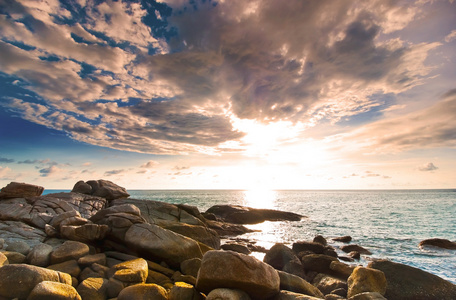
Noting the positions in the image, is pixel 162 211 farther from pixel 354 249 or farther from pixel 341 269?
pixel 354 249

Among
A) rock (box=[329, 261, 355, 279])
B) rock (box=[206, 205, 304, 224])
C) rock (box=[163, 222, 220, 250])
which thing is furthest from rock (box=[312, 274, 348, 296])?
rock (box=[206, 205, 304, 224])

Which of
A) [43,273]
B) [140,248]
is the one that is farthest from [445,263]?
[43,273]

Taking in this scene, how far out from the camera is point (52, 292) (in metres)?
5.81

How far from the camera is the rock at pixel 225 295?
253 inches

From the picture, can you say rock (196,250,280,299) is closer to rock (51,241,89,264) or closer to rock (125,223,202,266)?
rock (125,223,202,266)

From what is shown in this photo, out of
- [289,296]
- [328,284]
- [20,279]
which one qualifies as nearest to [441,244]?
[328,284]

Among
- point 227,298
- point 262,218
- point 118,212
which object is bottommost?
point 262,218

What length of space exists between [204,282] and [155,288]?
137 centimetres

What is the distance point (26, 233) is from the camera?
10.1 m

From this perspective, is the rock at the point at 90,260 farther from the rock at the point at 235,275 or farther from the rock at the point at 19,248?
the rock at the point at 235,275

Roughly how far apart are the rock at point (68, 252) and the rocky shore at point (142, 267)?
0.09ft

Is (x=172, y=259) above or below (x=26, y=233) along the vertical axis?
below

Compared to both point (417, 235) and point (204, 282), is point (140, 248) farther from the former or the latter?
point (417, 235)

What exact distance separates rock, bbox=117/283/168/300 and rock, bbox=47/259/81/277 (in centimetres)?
222
